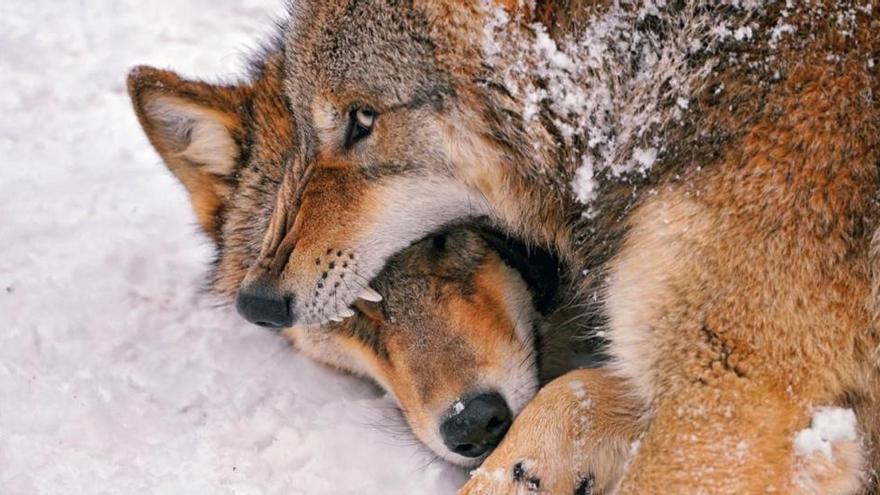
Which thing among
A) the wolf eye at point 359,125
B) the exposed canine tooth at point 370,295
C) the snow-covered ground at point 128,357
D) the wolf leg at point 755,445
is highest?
the wolf eye at point 359,125

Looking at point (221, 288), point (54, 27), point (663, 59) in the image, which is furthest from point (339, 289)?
point (54, 27)

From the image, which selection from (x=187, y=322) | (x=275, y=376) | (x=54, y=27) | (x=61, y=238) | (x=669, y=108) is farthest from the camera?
(x=54, y=27)

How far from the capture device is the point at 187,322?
448 centimetres

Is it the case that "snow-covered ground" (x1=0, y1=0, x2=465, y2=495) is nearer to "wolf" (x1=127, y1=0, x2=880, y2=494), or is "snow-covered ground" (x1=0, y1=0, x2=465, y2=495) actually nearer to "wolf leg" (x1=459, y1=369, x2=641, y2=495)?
"wolf leg" (x1=459, y1=369, x2=641, y2=495)

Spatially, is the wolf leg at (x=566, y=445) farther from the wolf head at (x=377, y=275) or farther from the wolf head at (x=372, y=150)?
the wolf head at (x=372, y=150)

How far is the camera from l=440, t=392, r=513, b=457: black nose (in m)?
3.48

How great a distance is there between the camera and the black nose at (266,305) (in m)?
3.54

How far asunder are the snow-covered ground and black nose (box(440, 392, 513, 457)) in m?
0.19

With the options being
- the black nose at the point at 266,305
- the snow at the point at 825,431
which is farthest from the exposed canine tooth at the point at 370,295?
the snow at the point at 825,431

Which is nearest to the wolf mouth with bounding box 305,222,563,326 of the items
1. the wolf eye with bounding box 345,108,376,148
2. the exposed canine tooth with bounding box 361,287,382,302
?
the exposed canine tooth with bounding box 361,287,382,302

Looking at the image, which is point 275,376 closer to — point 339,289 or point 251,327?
point 251,327

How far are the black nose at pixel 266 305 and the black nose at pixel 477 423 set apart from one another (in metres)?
0.65

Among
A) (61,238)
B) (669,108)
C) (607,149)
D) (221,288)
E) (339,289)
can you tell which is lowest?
(61,238)

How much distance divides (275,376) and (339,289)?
794 mm
